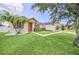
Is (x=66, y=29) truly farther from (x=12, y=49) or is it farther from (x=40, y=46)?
(x=12, y=49)

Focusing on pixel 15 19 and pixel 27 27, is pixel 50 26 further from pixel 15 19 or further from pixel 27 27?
pixel 15 19

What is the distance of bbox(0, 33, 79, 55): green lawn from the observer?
1.69 metres

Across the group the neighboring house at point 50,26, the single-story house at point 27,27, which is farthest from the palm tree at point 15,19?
the neighboring house at point 50,26

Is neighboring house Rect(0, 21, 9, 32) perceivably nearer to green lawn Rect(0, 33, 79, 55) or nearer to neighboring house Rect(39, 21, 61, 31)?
green lawn Rect(0, 33, 79, 55)

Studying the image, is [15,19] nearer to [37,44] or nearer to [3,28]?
[3,28]

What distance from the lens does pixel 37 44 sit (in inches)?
67.2

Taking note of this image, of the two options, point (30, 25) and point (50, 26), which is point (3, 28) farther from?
point (50, 26)

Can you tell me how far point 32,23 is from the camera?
1.71 m

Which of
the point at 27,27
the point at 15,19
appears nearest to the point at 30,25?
the point at 27,27

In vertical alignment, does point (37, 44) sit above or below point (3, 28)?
below

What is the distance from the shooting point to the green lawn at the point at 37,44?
1694 mm

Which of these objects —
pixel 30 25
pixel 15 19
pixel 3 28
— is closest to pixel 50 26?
pixel 30 25
